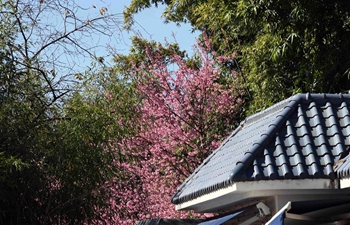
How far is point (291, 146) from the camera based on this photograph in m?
7.73

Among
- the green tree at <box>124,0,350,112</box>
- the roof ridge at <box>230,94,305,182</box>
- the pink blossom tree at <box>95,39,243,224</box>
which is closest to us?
the roof ridge at <box>230,94,305,182</box>

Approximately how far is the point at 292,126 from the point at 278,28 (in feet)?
25.1

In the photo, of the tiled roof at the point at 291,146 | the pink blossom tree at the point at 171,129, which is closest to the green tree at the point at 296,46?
the pink blossom tree at the point at 171,129

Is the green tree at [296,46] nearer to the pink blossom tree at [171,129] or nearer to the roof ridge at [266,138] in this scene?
the pink blossom tree at [171,129]

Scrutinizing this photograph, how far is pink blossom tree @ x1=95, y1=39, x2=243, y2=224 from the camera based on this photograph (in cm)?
1786

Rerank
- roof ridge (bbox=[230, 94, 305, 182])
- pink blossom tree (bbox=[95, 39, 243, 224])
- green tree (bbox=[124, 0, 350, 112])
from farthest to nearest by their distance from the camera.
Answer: pink blossom tree (bbox=[95, 39, 243, 224]) < green tree (bbox=[124, 0, 350, 112]) < roof ridge (bbox=[230, 94, 305, 182])

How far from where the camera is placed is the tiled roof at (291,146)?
7.29 m

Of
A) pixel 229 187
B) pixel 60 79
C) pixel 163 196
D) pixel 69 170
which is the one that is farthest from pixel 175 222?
pixel 163 196

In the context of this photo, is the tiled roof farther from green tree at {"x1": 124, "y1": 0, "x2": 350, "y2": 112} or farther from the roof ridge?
green tree at {"x1": 124, "y1": 0, "x2": 350, "y2": 112}

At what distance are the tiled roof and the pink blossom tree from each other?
835 cm

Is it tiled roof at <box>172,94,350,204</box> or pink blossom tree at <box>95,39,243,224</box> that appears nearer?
tiled roof at <box>172,94,350,204</box>

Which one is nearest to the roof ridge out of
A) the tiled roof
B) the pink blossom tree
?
the tiled roof

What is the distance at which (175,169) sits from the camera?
58.9 ft

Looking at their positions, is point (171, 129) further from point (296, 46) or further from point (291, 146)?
point (291, 146)
